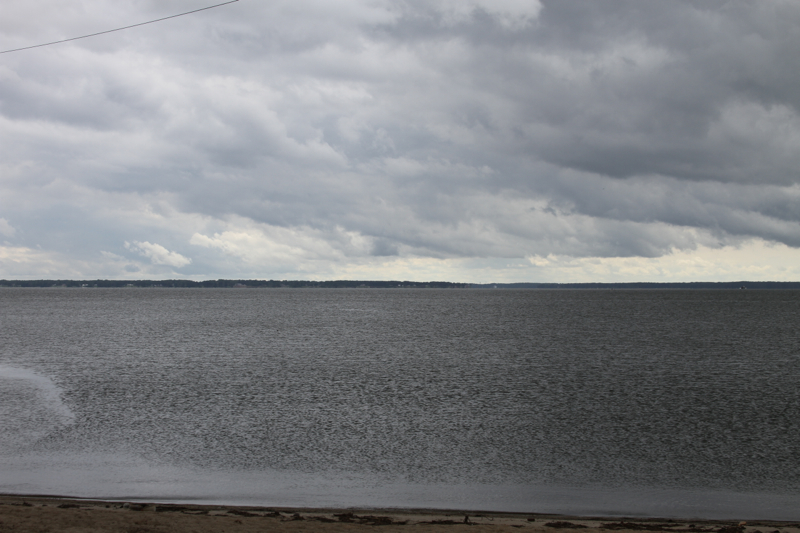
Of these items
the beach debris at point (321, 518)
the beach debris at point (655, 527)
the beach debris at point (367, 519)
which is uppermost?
the beach debris at point (321, 518)

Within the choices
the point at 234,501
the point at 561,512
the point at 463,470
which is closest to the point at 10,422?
the point at 234,501

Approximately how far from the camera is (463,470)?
73.3 ft

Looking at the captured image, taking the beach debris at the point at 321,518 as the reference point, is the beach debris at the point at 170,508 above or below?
above

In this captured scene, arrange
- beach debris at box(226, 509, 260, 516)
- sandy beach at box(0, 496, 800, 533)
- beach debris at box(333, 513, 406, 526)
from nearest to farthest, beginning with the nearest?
sandy beach at box(0, 496, 800, 533), beach debris at box(333, 513, 406, 526), beach debris at box(226, 509, 260, 516)

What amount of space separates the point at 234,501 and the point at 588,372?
35.3m

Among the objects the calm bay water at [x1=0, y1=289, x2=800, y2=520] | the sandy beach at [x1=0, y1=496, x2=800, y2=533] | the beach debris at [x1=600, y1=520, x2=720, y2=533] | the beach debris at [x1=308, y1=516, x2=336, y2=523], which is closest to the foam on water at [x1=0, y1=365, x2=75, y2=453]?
the calm bay water at [x1=0, y1=289, x2=800, y2=520]

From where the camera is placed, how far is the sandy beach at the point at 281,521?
1484 centimetres

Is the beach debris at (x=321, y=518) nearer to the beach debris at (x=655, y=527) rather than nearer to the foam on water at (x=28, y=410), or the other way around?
the beach debris at (x=655, y=527)

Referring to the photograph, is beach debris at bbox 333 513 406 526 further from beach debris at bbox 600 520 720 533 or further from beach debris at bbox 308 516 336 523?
beach debris at bbox 600 520 720 533

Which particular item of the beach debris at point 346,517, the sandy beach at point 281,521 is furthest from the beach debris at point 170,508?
the beach debris at point 346,517

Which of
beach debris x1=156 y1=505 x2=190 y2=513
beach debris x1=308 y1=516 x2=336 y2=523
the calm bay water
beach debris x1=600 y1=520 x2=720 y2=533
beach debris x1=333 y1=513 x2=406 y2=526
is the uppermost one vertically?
the calm bay water

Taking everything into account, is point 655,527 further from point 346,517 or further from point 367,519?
point 346,517

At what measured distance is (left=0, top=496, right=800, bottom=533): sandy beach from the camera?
14836mm

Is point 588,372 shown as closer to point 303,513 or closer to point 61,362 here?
point 303,513
